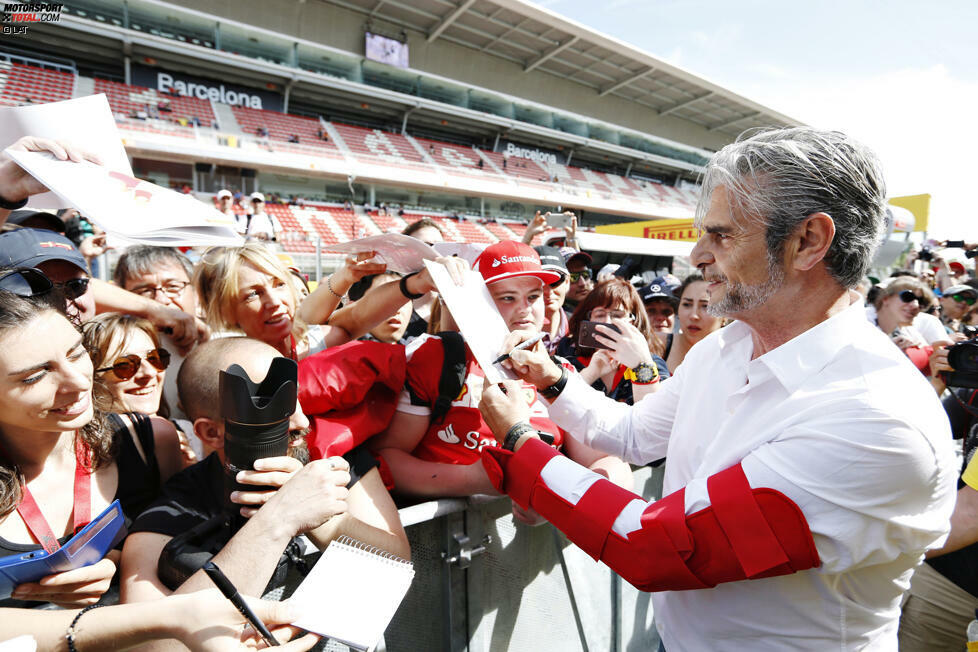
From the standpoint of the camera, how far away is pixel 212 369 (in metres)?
1.38

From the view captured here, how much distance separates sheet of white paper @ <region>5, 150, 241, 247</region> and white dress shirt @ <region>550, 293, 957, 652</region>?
1389 mm

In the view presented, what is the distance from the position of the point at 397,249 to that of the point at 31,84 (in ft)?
83.5

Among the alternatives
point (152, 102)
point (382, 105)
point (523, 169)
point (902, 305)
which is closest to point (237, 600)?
point (902, 305)

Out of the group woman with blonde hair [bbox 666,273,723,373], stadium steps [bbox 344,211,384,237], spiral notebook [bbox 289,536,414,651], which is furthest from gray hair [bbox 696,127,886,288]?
stadium steps [bbox 344,211,384,237]

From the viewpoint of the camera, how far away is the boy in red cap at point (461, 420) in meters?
1.72

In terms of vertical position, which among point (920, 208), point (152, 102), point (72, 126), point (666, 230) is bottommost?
point (72, 126)

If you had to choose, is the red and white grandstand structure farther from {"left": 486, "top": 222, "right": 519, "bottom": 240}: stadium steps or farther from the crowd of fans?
the crowd of fans

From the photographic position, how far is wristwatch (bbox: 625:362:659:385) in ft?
7.45

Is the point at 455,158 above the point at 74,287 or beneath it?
above

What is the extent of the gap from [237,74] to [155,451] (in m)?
27.3

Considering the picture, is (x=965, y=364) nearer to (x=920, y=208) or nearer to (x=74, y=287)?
(x=74, y=287)

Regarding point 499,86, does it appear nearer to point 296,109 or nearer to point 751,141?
point 296,109

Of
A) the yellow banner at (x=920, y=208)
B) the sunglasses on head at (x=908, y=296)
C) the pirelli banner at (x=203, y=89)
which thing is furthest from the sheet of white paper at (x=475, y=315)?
the yellow banner at (x=920, y=208)

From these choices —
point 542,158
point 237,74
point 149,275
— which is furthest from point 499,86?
point 149,275
